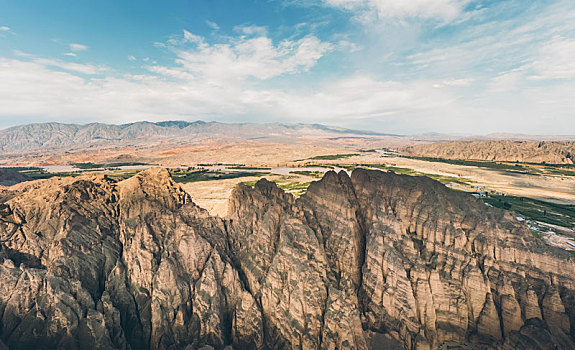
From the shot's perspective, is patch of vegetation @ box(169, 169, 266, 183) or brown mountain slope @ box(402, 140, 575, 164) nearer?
patch of vegetation @ box(169, 169, 266, 183)

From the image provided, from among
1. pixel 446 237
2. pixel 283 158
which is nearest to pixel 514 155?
pixel 283 158

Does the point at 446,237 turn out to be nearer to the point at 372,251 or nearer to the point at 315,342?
the point at 372,251

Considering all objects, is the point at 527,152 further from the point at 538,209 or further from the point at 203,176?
the point at 203,176

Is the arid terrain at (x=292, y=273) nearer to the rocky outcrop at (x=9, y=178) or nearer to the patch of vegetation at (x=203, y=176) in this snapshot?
the rocky outcrop at (x=9, y=178)

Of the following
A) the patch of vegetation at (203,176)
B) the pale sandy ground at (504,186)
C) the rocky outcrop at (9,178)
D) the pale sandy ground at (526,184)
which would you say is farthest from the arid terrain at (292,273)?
the patch of vegetation at (203,176)

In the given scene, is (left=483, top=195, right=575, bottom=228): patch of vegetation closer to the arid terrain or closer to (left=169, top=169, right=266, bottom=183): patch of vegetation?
the arid terrain

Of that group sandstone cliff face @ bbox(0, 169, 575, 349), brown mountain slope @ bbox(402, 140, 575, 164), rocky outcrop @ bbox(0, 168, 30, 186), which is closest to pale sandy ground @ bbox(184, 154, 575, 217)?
sandstone cliff face @ bbox(0, 169, 575, 349)

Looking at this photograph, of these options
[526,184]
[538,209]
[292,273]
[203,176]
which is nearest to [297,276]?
[292,273]
